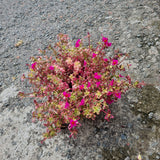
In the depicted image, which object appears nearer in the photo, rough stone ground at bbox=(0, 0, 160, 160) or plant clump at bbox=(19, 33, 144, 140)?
plant clump at bbox=(19, 33, 144, 140)

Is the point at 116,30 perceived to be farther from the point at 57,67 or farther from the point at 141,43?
the point at 57,67

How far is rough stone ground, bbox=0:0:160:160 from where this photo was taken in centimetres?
187

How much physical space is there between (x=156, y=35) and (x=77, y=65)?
5.76ft

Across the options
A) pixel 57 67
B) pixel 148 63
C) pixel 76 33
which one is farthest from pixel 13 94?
pixel 148 63

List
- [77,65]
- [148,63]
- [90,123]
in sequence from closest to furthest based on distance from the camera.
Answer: [77,65] < [90,123] < [148,63]

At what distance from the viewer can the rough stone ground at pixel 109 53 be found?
187cm

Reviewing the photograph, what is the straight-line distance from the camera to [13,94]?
256 centimetres

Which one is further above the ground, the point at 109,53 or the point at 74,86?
the point at 74,86

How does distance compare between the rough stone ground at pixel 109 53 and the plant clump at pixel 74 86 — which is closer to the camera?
the plant clump at pixel 74 86

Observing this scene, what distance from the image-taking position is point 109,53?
279 centimetres

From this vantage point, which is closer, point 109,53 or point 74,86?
point 74,86

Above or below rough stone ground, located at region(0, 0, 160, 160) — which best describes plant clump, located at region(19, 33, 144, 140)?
above

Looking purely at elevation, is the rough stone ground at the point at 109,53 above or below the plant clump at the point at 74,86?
below

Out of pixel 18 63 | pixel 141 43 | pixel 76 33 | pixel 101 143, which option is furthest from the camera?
pixel 76 33
